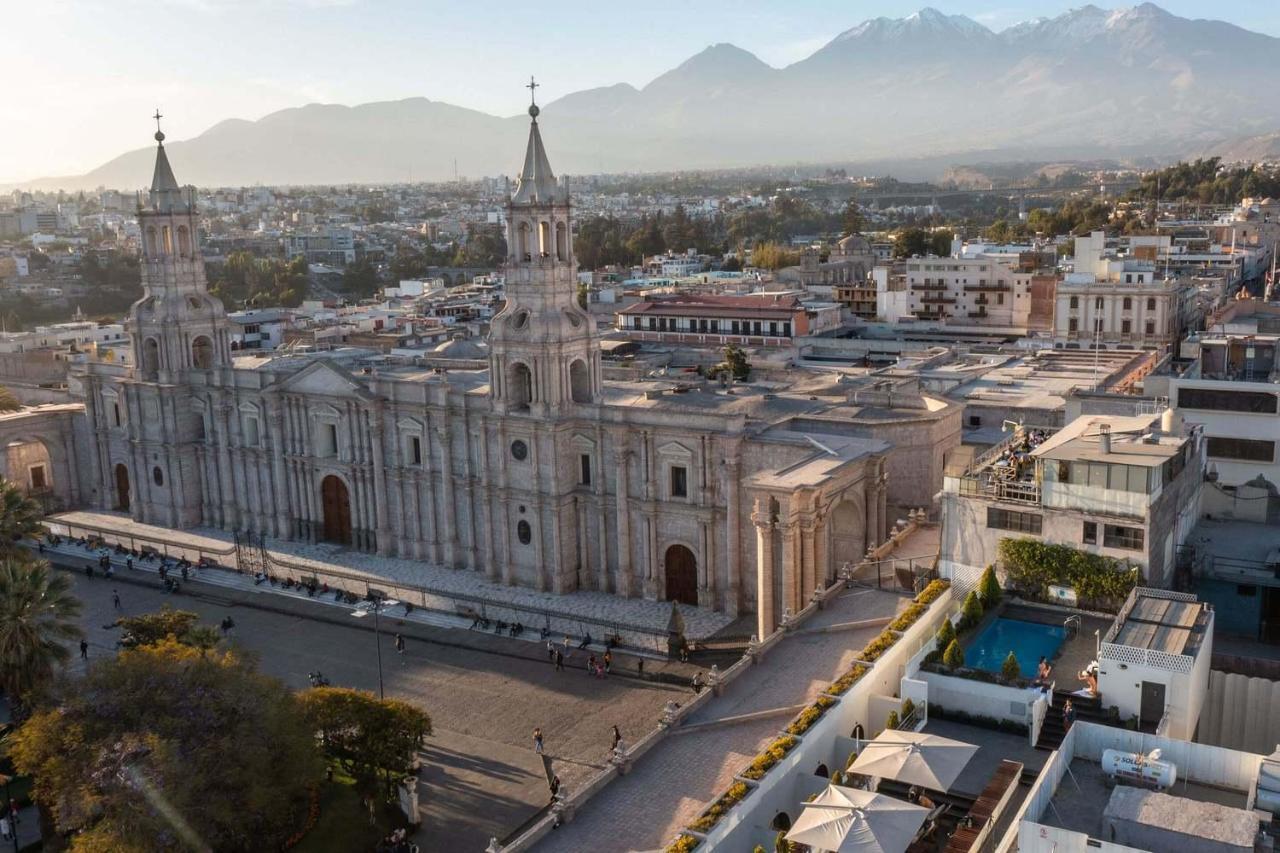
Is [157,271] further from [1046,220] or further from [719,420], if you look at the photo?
[1046,220]

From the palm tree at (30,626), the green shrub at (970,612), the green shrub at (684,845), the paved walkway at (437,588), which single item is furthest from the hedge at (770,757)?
the palm tree at (30,626)

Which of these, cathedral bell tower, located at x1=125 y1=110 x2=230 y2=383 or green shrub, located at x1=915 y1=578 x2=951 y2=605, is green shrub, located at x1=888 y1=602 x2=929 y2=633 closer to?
green shrub, located at x1=915 y1=578 x2=951 y2=605

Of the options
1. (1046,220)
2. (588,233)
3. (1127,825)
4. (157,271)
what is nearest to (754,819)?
(1127,825)

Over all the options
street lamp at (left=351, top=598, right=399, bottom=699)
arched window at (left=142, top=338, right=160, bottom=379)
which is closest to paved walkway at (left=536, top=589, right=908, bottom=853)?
street lamp at (left=351, top=598, right=399, bottom=699)

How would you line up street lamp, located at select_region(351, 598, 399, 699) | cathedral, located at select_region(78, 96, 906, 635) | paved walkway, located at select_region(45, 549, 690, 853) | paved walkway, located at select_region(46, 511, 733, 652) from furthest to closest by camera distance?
paved walkway, located at select_region(46, 511, 733, 652)
cathedral, located at select_region(78, 96, 906, 635)
street lamp, located at select_region(351, 598, 399, 699)
paved walkway, located at select_region(45, 549, 690, 853)

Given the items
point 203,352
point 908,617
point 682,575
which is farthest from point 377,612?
point 203,352

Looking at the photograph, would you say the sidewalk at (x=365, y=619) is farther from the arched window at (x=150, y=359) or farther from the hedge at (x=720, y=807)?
the hedge at (x=720, y=807)

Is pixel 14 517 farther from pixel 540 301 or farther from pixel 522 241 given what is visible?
pixel 522 241
